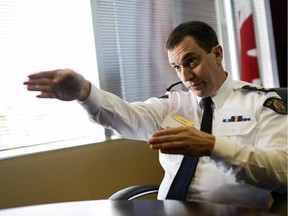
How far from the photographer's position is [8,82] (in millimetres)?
2021

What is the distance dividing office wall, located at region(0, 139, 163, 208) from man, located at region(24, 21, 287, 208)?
63 cm

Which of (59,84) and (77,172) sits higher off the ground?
(59,84)

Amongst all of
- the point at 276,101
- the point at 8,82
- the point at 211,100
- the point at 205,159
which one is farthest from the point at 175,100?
the point at 8,82

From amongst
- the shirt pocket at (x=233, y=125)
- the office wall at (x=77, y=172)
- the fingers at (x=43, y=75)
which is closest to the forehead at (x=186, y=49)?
the shirt pocket at (x=233, y=125)

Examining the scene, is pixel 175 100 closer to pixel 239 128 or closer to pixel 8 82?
pixel 239 128

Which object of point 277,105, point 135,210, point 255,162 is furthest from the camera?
point 277,105

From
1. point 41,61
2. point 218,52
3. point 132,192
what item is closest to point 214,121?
point 218,52

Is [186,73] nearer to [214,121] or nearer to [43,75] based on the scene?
[214,121]

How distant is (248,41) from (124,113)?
1.67 meters

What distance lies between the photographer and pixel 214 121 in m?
1.50

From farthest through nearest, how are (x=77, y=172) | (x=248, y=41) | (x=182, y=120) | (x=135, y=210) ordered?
(x=248, y=41) → (x=77, y=172) → (x=182, y=120) → (x=135, y=210)

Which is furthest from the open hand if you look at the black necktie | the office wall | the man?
the office wall

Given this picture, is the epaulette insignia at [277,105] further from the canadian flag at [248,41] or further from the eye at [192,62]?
the canadian flag at [248,41]

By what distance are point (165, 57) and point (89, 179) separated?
1.21 meters
